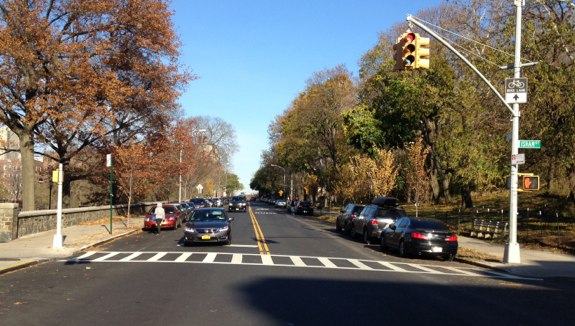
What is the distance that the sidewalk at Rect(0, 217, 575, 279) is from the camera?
1486cm

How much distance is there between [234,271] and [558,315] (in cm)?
741

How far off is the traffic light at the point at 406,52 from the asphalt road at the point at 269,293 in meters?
5.57

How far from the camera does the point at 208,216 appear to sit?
2122cm

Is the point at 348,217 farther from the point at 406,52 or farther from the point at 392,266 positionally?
the point at 406,52

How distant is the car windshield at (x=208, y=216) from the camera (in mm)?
20953

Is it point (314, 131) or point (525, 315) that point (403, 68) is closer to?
point (525, 315)

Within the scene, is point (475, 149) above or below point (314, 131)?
below

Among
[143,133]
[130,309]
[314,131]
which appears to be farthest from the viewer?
[314,131]

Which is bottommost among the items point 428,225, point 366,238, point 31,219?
point 366,238

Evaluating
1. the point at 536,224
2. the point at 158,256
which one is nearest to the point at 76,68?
the point at 158,256

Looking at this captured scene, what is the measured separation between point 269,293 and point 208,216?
11.5 m

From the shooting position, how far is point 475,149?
28.6m

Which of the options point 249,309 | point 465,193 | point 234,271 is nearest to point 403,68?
point 234,271

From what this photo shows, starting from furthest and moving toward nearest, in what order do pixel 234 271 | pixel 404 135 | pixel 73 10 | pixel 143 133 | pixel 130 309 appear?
pixel 404 135 → pixel 143 133 → pixel 73 10 → pixel 234 271 → pixel 130 309
